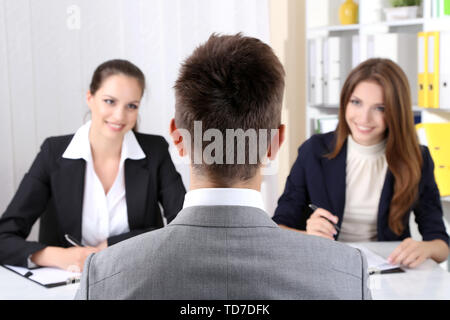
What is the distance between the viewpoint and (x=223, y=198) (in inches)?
33.7

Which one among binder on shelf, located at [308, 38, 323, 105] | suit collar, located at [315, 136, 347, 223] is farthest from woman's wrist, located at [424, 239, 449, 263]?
binder on shelf, located at [308, 38, 323, 105]

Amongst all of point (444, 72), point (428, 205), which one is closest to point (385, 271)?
point (428, 205)

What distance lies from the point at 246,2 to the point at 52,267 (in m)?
2.27

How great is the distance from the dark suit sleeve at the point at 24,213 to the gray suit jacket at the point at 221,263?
106cm

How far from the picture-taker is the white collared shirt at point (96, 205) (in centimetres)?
213

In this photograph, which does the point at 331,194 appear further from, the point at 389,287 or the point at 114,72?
the point at 114,72

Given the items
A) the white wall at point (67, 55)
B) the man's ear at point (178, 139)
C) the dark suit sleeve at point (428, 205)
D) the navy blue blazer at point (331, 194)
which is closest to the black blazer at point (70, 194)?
the navy blue blazer at point (331, 194)

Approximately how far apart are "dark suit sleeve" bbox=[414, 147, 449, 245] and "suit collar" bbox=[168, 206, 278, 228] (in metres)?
1.41

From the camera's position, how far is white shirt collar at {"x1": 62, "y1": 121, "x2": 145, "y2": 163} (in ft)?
6.99

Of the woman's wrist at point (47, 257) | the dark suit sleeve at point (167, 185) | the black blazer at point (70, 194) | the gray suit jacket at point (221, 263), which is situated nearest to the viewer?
the gray suit jacket at point (221, 263)

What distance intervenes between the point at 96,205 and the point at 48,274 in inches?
19.3

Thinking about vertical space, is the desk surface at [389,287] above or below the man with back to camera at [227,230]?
below

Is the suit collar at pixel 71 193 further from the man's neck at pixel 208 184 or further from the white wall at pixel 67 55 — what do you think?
the man's neck at pixel 208 184
